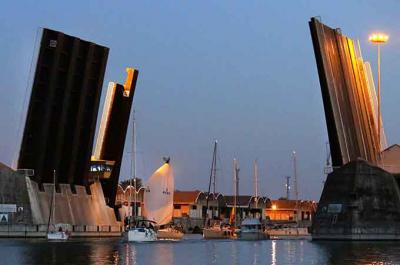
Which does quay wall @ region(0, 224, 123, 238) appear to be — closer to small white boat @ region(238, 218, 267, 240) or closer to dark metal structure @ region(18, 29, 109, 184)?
dark metal structure @ region(18, 29, 109, 184)

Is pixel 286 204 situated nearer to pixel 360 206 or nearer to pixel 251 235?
pixel 251 235

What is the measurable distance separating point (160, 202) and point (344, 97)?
18.5 metres

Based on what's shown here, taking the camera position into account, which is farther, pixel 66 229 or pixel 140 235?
pixel 66 229

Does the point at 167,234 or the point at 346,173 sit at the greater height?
the point at 346,173

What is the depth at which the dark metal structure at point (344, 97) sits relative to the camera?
207ft

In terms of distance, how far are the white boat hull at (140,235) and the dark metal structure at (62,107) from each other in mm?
11819

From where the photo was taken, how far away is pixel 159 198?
72.4 metres

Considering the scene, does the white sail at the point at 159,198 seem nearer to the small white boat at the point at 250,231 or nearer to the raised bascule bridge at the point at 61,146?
the small white boat at the point at 250,231

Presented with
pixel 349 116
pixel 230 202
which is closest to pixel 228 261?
pixel 349 116

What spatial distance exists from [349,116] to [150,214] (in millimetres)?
19265

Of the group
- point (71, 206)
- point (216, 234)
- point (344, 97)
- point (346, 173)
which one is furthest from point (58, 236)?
point (344, 97)

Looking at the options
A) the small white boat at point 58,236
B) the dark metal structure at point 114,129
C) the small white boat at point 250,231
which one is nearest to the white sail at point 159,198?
the small white boat at point 250,231

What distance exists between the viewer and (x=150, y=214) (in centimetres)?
7194

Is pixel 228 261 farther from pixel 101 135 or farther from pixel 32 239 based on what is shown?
pixel 101 135
